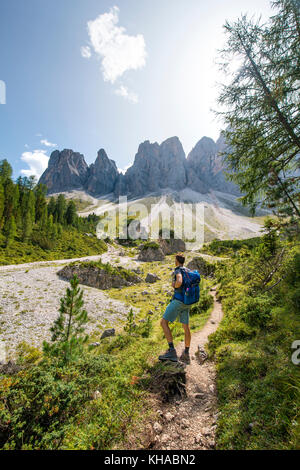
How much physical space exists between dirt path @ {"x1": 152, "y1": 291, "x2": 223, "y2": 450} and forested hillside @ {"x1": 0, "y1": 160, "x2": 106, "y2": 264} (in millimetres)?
39112

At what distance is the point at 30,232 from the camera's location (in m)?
46.5

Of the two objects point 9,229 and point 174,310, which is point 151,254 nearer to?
point 9,229

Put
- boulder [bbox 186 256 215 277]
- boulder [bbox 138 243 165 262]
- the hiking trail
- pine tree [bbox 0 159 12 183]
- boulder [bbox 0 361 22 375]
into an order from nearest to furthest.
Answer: the hiking trail < boulder [bbox 0 361 22 375] < boulder [bbox 186 256 215 277] < boulder [bbox 138 243 165 262] < pine tree [bbox 0 159 12 183]

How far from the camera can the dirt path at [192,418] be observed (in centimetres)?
273

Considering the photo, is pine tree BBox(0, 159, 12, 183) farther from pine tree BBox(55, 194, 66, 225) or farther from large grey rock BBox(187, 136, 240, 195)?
large grey rock BBox(187, 136, 240, 195)

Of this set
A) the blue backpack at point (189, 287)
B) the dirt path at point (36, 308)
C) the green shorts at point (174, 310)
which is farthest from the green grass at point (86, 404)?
the dirt path at point (36, 308)

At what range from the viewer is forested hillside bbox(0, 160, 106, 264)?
4012 cm

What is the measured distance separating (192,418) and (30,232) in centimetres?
5391

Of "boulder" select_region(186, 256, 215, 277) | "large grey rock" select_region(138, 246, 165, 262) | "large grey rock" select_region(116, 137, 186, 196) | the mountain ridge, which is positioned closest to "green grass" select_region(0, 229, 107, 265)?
"large grey rock" select_region(138, 246, 165, 262)

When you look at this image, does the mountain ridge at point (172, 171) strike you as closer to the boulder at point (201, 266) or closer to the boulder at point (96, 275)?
the boulder at point (201, 266)

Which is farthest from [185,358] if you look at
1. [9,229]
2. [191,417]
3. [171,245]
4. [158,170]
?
[158,170]

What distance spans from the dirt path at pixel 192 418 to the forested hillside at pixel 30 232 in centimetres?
3911

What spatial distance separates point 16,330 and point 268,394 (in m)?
17.7

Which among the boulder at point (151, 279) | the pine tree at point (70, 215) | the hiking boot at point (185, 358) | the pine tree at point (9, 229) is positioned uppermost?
the pine tree at point (70, 215)
